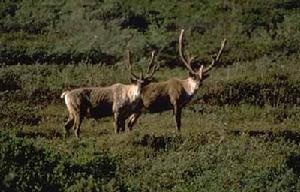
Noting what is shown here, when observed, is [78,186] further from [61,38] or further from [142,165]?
[61,38]

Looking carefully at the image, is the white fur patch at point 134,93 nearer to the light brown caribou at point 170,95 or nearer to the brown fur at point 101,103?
the brown fur at point 101,103

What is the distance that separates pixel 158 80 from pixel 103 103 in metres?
7.76

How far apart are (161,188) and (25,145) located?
244cm

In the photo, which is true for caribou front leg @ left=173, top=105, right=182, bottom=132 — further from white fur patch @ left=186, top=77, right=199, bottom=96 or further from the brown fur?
the brown fur

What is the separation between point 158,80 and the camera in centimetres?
2583

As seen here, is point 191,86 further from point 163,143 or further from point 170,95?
point 163,143

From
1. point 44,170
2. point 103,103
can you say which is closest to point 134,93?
point 103,103

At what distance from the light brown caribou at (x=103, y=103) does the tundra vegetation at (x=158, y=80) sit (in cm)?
51

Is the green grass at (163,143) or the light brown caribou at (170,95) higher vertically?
the light brown caribou at (170,95)

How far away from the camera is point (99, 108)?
18.2 meters

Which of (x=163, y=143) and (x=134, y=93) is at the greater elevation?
(x=134, y=93)

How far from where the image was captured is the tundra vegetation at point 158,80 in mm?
14008

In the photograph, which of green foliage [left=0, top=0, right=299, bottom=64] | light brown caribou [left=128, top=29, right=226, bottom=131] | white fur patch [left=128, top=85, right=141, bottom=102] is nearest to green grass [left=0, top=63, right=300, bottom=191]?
light brown caribou [left=128, top=29, right=226, bottom=131]

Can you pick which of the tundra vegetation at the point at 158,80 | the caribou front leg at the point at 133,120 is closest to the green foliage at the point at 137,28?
the tundra vegetation at the point at 158,80
